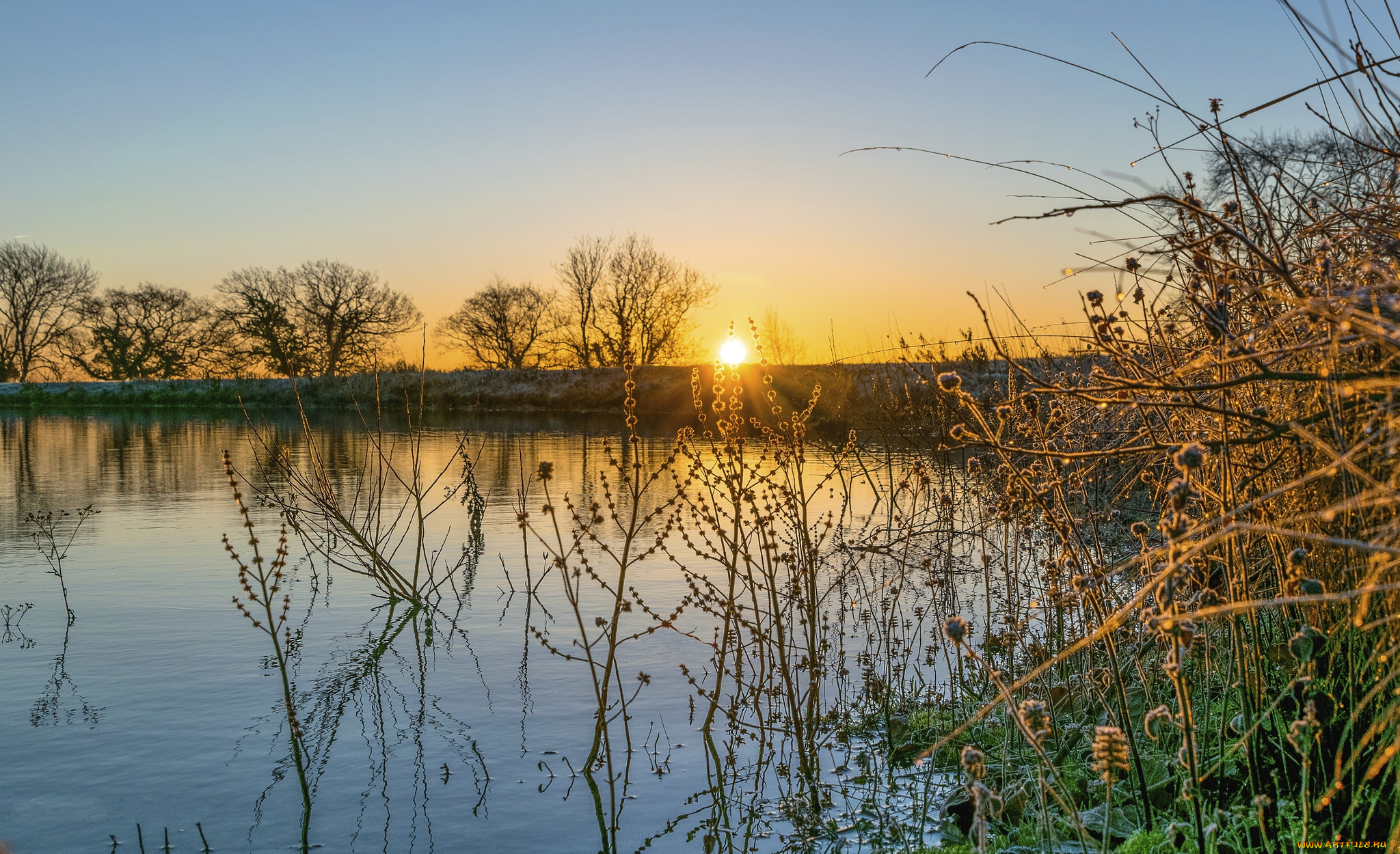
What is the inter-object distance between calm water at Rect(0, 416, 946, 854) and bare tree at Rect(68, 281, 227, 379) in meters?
41.0

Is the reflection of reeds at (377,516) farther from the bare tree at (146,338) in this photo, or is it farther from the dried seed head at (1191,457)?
the bare tree at (146,338)

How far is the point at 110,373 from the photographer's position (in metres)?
44.7

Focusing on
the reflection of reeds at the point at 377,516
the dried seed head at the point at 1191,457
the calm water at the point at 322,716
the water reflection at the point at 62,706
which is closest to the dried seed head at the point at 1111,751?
the dried seed head at the point at 1191,457

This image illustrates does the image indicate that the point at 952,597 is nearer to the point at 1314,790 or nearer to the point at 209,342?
the point at 1314,790

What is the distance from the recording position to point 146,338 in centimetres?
4509

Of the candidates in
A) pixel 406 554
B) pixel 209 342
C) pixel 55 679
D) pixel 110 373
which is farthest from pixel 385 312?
pixel 55 679

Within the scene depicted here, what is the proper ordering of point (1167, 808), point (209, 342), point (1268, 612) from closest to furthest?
point (1167, 808)
point (1268, 612)
point (209, 342)

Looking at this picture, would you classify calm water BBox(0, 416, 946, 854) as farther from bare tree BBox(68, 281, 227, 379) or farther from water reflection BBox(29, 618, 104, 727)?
bare tree BBox(68, 281, 227, 379)

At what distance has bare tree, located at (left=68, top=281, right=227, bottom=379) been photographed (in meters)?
44.8

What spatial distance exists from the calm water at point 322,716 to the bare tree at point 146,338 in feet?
134

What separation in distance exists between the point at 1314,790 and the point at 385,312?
157 feet

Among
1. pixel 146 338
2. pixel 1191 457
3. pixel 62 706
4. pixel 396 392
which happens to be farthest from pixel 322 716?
pixel 146 338

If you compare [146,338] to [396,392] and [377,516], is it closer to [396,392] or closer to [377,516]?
[396,392]

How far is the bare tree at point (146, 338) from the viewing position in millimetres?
44750
